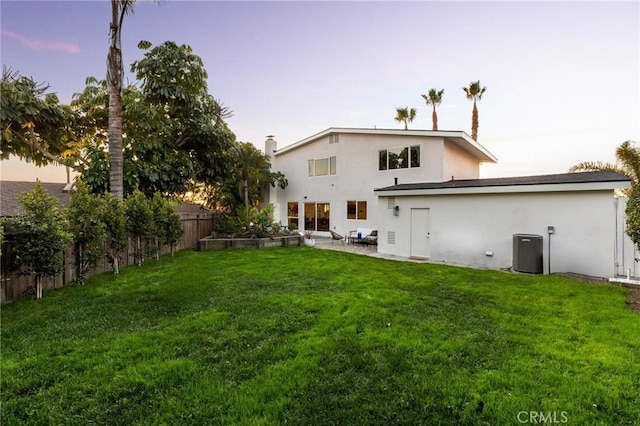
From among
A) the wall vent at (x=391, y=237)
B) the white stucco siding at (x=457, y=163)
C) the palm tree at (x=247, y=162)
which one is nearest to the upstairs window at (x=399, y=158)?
→ the white stucco siding at (x=457, y=163)

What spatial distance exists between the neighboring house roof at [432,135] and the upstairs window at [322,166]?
1.39m

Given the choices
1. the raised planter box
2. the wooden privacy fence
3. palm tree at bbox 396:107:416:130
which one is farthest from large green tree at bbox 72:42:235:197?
palm tree at bbox 396:107:416:130

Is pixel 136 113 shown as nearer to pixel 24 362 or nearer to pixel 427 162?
pixel 24 362

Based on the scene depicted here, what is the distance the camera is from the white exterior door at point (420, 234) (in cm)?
1152


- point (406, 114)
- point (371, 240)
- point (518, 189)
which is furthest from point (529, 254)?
point (406, 114)

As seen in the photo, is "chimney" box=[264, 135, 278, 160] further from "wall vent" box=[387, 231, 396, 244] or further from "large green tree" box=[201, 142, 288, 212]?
"wall vent" box=[387, 231, 396, 244]

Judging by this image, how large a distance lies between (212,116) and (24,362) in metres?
15.2

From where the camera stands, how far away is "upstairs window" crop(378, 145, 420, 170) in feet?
49.6

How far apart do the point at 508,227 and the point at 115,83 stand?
13.7 meters

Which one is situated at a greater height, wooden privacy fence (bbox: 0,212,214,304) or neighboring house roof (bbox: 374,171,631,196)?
neighboring house roof (bbox: 374,171,631,196)

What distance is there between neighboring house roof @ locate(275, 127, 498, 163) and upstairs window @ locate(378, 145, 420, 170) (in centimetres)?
81

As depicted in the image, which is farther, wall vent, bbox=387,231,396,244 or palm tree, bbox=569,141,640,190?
palm tree, bbox=569,141,640,190

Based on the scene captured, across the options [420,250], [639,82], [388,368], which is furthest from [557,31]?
[388,368]

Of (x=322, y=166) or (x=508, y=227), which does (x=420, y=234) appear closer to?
(x=508, y=227)
